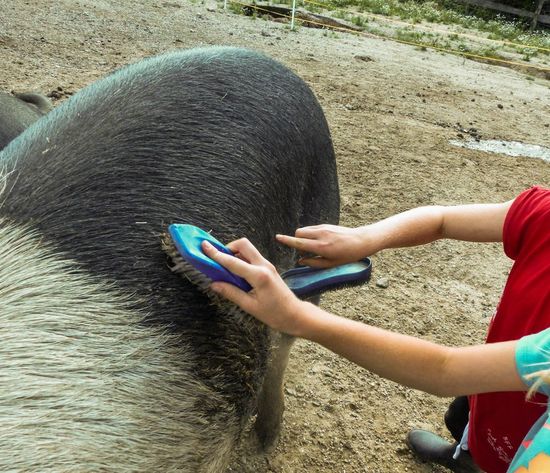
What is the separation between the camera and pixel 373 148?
5.17m

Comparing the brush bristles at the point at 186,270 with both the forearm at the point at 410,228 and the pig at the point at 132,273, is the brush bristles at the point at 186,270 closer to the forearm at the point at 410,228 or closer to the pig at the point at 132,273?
the pig at the point at 132,273

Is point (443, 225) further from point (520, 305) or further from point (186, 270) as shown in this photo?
point (186, 270)

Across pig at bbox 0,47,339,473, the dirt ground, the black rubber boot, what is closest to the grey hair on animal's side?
pig at bbox 0,47,339,473

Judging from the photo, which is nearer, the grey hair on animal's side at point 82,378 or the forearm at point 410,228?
the grey hair on animal's side at point 82,378

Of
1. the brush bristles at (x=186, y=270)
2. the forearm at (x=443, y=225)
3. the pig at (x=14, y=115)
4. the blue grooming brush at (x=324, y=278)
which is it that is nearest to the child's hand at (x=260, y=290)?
the brush bristles at (x=186, y=270)

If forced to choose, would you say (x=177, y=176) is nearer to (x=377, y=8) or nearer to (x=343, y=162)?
(x=343, y=162)

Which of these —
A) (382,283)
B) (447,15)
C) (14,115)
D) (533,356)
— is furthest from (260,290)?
(447,15)

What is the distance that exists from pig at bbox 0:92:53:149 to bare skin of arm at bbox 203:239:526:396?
229 centimetres

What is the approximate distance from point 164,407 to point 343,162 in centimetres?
356

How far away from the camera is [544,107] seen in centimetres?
793

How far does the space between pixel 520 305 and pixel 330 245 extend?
545mm

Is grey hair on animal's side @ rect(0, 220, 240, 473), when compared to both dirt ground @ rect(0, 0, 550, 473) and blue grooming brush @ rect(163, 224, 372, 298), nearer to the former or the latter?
blue grooming brush @ rect(163, 224, 372, 298)

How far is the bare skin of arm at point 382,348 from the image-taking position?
1271mm

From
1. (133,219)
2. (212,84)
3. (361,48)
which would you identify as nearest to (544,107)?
(361,48)
